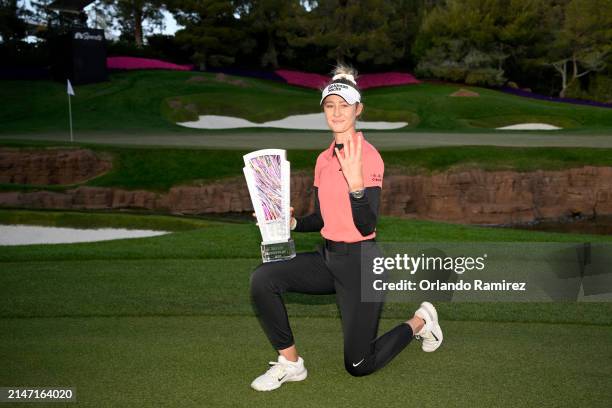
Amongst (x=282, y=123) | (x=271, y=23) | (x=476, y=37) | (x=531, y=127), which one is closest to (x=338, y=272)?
(x=282, y=123)

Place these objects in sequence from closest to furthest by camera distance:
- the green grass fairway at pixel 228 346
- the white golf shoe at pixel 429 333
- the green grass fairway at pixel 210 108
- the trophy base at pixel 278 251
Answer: the green grass fairway at pixel 228 346
the trophy base at pixel 278 251
the white golf shoe at pixel 429 333
the green grass fairway at pixel 210 108

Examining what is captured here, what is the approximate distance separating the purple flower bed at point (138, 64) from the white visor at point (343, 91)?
1656 inches

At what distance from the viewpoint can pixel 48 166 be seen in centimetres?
2098

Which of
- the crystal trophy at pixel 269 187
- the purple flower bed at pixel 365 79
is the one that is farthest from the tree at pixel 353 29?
the crystal trophy at pixel 269 187

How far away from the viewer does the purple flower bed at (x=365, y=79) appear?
4884cm

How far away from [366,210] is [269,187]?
26.8 inches

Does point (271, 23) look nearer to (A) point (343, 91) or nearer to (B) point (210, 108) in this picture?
(B) point (210, 108)


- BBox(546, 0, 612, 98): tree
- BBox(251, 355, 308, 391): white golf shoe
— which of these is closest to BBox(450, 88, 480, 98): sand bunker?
BBox(546, 0, 612, 98): tree

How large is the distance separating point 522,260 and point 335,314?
146 inches

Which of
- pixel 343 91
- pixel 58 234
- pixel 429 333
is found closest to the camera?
pixel 343 91

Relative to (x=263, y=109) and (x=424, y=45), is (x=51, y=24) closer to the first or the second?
(x=263, y=109)

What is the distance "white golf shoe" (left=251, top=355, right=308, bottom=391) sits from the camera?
462 centimetres

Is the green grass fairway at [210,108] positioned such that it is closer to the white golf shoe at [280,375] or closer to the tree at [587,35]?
the tree at [587,35]

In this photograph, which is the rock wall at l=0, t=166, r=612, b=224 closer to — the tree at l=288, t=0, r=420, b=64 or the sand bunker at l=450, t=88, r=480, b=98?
the sand bunker at l=450, t=88, r=480, b=98
